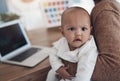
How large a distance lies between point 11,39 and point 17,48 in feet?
0.25

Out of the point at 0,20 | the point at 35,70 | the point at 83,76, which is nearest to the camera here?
the point at 83,76

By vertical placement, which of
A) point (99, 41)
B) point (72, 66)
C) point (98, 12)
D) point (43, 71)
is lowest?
point (43, 71)

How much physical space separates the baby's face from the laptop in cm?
36

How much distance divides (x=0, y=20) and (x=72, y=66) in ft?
2.76

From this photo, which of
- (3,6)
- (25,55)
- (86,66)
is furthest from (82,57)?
(3,6)

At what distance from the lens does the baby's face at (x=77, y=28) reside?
886 mm

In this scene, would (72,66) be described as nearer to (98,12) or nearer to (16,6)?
(98,12)

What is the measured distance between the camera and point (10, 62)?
1206 millimetres

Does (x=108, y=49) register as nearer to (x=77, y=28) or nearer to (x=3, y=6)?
(x=77, y=28)

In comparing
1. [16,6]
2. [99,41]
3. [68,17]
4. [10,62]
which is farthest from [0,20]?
[99,41]

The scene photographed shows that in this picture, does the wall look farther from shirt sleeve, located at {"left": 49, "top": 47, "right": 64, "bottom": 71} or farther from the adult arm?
the adult arm

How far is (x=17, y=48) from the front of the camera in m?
1.34

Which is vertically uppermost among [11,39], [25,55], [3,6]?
[3,6]

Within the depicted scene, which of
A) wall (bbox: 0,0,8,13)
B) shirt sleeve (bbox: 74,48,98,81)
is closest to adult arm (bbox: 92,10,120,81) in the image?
shirt sleeve (bbox: 74,48,98,81)
